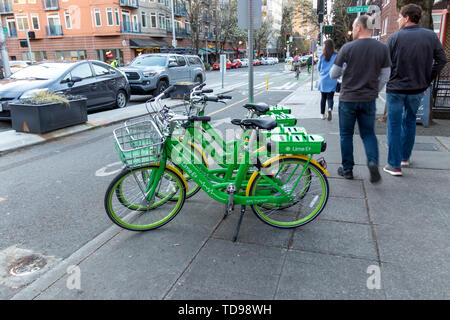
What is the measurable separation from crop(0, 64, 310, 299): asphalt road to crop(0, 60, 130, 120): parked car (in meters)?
2.73

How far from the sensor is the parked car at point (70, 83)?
950cm

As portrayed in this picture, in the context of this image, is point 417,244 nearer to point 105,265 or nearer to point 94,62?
point 105,265

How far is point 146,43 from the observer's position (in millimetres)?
46906

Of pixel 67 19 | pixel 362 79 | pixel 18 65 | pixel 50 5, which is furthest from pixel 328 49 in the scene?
pixel 50 5

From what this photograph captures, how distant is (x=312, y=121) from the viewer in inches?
375

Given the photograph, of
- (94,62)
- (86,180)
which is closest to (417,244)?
(86,180)

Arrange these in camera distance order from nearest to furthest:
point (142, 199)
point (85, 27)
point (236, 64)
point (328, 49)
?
point (142, 199) → point (328, 49) → point (85, 27) → point (236, 64)

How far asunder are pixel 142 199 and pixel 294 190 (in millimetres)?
1567

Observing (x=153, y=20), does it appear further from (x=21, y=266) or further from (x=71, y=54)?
(x=21, y=266)

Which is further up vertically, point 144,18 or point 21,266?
point 144,18

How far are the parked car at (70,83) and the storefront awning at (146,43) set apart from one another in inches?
1391

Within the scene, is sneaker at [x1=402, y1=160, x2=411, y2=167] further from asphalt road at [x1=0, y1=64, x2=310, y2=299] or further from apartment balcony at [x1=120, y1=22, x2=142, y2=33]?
apartment balcony at [x1=120, y1=22, x2=142, y2=33]
